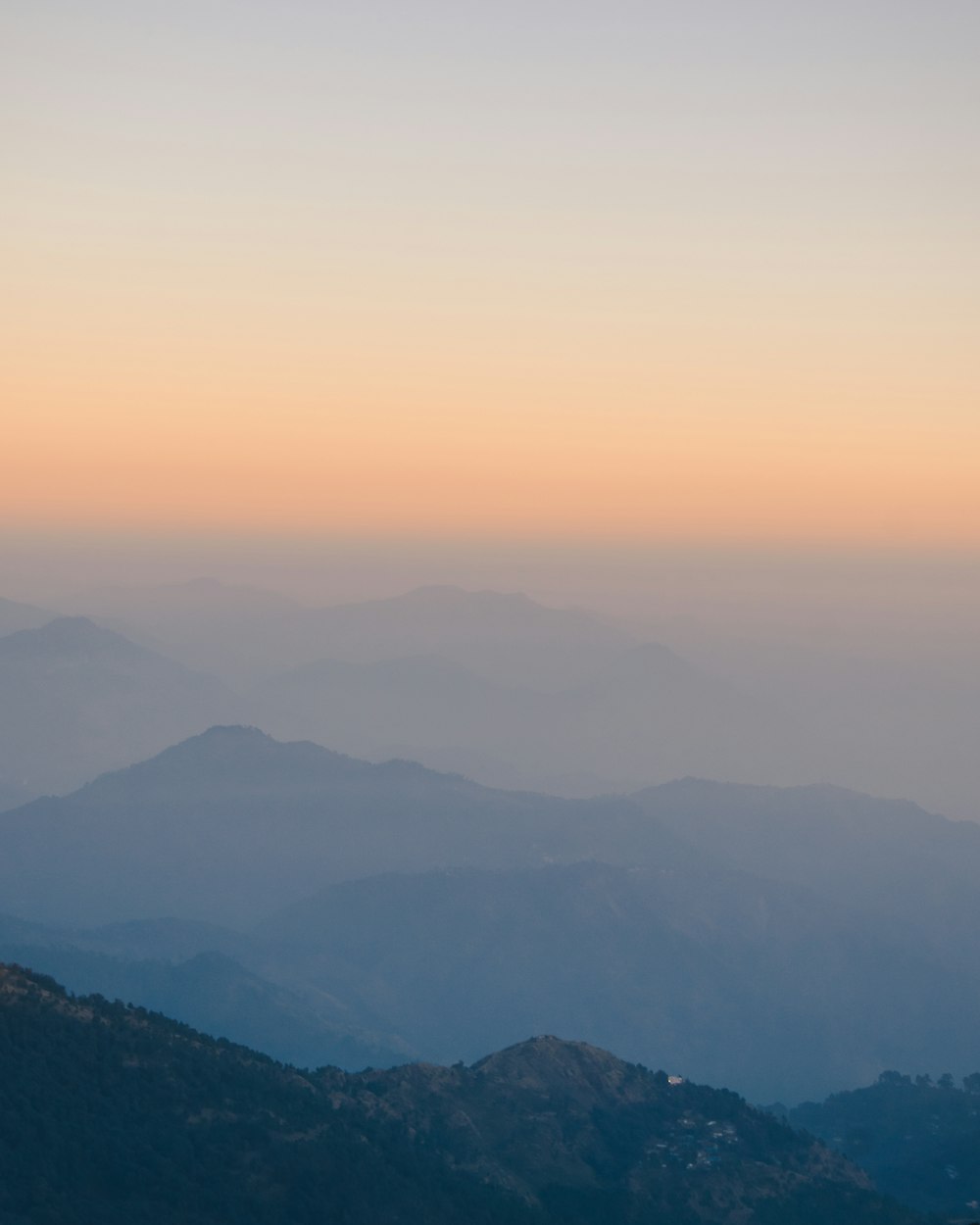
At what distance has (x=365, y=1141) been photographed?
458ft

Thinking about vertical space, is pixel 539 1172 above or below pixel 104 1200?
below

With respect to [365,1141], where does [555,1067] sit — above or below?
below

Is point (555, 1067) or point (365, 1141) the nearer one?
point (365, 1141)

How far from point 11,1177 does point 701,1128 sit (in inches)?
3570

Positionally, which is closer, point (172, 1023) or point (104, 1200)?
point (104, 1200)

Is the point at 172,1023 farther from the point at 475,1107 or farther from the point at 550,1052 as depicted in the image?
the point at 550,1052

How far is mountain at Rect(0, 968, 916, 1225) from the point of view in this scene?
120 m

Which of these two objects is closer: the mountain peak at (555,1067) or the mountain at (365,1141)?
the mountain at (365,1141)

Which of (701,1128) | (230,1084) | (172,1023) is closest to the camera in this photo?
(230,1084)

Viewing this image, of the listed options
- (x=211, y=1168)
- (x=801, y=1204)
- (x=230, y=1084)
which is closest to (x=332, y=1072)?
(x=230, y=1084)

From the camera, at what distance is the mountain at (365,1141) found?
120 meters

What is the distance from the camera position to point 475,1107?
164 m

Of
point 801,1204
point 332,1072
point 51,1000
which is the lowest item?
point 801,1204

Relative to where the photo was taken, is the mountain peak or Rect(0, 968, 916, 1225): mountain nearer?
Rect(0, 968, 916, 1225): mountain
